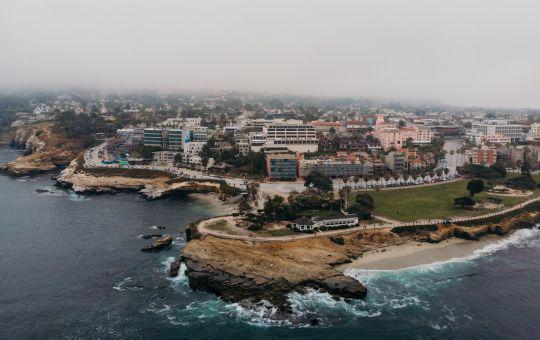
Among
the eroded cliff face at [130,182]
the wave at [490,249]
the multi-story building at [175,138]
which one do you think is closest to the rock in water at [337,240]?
the wave at [490,249]

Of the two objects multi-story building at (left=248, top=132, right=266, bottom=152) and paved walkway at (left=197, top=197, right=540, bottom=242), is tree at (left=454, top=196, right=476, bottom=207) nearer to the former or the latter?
paved walkway at (left=197, top=197, right=540, bottom=242)

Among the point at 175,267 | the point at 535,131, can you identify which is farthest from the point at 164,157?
the point at 535,131

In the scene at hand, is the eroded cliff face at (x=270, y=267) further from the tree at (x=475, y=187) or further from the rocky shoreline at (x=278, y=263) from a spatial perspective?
the tree at (x=475, y=187)

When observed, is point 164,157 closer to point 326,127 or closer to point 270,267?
point 326,127

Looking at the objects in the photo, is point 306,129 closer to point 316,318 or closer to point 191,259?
point 191,259

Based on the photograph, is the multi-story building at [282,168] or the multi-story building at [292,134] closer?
the multi-story building at [282,168]

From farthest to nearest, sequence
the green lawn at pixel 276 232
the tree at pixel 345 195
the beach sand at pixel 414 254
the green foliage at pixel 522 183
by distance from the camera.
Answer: the green foliage at pixel 522 183 < the tree at pixel 345 195 < the green lawn at pixel 276 232 < the beach sand at pixel 414 254

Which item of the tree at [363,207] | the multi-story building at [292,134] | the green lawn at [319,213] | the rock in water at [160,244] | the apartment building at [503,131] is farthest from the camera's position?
the apartment building at [503,131]
